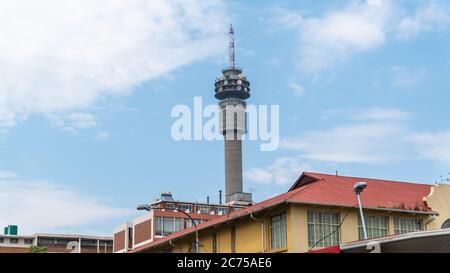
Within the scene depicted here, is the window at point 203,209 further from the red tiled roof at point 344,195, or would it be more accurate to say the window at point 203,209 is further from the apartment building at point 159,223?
the red tiled roof at point 344,195

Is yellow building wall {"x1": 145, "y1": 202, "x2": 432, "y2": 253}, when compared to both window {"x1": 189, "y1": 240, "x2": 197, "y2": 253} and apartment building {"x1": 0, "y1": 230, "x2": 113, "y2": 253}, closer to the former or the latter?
window {"x1": 189, "y1": 240, "x2": 197, "y2": 253}

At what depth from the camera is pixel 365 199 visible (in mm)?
45094

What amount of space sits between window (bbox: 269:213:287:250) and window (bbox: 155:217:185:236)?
6259cm

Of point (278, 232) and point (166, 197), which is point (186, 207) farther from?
point (278, 232)

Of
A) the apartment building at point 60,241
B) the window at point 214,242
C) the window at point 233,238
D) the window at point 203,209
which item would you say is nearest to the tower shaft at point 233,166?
the apartment building at point 60,241

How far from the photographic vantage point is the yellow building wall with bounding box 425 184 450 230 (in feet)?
154

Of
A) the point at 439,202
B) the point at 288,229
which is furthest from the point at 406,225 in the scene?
the point at 288,229

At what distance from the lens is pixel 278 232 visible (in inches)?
1684

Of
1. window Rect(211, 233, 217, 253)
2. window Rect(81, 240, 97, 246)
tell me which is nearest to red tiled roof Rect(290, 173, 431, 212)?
window Rect(211, 233, 217, 253)

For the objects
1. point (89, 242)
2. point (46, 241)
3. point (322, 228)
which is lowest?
point (322, 228)

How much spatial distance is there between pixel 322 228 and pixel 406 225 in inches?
243
